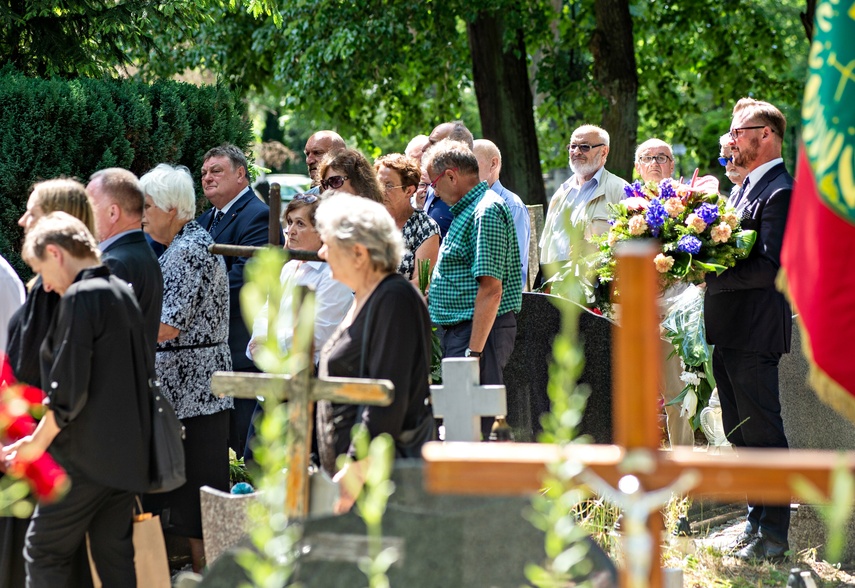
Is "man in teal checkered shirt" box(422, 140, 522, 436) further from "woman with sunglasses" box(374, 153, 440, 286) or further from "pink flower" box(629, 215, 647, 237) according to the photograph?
"pink flower" box(629, 215, 647, 237)

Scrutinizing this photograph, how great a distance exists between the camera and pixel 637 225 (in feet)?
19.6

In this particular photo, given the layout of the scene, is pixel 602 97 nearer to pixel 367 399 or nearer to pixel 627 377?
pixel 367 399

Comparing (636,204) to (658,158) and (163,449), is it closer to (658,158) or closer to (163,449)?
(658,158)

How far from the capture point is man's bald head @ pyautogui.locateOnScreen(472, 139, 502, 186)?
309 inches

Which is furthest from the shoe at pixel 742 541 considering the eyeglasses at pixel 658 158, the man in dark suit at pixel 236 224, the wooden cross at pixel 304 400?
the wooden cross at pixel 304 400

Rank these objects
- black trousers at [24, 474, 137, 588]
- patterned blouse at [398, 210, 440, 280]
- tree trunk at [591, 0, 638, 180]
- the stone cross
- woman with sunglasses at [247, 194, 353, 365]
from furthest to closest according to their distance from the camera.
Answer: tree trunk at [591, 0, 638, 180] < patterned blouse at [398, 210, 440, 280] < woman with sunglasses at [247, 194, 353, 365] < black trousers at [24, 474, 137, 588] < the stone cross

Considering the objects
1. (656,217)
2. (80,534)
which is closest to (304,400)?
(80,534)

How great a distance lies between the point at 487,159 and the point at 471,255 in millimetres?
1913

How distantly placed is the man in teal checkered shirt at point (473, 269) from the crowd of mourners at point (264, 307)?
0.04ft

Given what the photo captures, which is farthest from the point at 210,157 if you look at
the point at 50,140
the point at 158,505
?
the point at 158,505

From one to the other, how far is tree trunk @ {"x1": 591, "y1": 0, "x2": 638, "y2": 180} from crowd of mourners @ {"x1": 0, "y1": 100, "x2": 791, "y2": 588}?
5.17 meters

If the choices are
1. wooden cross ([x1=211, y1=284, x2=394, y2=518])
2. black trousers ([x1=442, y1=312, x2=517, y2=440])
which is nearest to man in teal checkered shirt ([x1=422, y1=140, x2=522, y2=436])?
black trousers ([x1=442, y1=312, x2=517, y2=440])

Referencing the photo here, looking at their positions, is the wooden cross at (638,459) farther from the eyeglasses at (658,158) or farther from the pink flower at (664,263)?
the eyeglasses at (658,158)

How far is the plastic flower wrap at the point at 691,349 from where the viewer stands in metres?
7.09
